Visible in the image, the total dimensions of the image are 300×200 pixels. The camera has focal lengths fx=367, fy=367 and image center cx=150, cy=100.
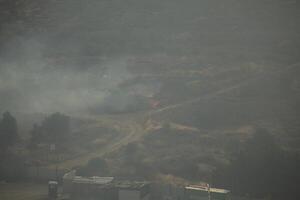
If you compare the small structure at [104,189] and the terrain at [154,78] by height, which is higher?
the terrain at [154,78]

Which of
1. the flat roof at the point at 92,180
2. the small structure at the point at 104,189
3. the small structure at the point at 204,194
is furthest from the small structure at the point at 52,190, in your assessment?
the small structure at the point at 204,194

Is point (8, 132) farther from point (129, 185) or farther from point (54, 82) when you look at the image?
point (54, 82)

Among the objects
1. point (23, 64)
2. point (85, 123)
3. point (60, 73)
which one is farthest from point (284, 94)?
point (23, 64)

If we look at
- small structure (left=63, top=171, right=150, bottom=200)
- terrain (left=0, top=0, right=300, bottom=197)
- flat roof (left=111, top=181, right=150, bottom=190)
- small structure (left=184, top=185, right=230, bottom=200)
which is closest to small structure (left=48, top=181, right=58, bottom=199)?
small structure (left=63, top=171, right=150, bottom=200)

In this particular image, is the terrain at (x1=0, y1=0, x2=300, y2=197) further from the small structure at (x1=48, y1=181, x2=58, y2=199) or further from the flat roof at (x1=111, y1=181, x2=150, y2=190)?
the small structure at (x1=48, y1=181, x2=58, y2=199)

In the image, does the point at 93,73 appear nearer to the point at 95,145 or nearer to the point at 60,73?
the point at 60,73

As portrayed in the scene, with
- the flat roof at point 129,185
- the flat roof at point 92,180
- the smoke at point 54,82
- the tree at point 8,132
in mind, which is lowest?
the flat roof at point 129,185

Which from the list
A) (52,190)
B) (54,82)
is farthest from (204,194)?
(54,82)

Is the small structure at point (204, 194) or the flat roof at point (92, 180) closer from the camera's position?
the small structure at point (204, 194)

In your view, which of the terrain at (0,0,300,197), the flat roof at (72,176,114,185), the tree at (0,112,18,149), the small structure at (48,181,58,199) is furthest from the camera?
the tree at (0,112,18,149)

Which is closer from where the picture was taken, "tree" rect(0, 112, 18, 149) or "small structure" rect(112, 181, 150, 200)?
"small structure" rect(112, 181, 150, 200)

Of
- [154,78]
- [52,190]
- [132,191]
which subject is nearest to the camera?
[132,191]

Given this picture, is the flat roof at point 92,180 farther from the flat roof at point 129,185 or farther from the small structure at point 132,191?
the small structure at point 132,191
